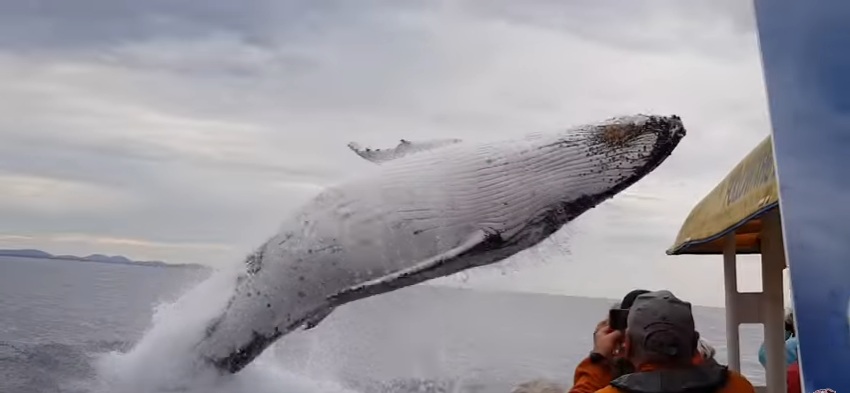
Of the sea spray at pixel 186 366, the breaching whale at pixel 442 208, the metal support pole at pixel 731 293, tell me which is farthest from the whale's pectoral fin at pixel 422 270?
the metal support pole at pixel 731 293

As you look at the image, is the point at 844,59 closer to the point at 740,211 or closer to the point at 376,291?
the point at 740,211

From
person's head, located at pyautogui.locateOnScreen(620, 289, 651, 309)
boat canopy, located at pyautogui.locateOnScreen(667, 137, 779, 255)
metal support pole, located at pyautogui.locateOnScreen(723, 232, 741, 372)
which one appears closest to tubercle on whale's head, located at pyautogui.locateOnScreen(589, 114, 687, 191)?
boat canopy, located at pyautogui.locateOnScreen(667, 137, 779, 255)

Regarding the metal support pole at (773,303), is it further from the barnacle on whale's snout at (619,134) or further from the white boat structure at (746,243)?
the barnacle on whale's snout at (619,134)

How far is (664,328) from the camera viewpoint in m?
2.73

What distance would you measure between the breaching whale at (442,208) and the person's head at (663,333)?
3903 mm

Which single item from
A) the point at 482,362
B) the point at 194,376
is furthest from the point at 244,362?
the point at 482,362

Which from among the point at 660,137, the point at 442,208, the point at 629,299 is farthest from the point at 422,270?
the point at 629,299

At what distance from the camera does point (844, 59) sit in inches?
85.8

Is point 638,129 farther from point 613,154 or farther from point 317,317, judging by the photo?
point 317,317

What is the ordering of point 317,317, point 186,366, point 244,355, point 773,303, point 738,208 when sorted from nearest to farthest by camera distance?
1. point 738,208
2. point 773,303
3. point 317,317
4. point 244,355
5. point 186,366

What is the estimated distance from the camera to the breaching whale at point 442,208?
671 cm

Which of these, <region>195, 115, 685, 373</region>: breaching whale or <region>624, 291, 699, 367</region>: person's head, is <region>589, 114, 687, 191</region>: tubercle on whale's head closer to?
<region>195, 115, 685, 373</region>: breaching whale

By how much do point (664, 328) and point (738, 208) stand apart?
1.59 meters

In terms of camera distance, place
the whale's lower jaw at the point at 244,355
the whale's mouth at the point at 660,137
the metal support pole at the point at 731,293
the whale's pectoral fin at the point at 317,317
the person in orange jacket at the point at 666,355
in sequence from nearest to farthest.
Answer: the person in orange jacket at the point at 666,355, the metal support pole at the point at 731,293, the whale's mouth at the point at 660,137, the whale's pectoral fin at the point at 317,317, the whale's lower jaw at the point at 244,355
